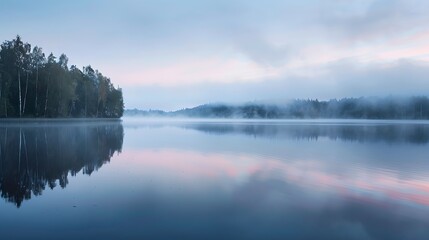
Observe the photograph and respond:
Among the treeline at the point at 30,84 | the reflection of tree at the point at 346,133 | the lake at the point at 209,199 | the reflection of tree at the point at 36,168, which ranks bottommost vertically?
the lake at the point at 209,199

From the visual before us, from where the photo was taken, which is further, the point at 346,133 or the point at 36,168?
the point at 346,133

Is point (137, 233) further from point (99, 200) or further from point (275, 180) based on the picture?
point (275, 180)

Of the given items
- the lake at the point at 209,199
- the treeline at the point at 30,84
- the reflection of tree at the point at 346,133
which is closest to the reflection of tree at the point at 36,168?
the lake at the point at 209,199

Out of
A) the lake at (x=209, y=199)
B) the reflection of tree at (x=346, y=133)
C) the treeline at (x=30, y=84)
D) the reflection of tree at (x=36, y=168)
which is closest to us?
the lake at (x=209, y=199)

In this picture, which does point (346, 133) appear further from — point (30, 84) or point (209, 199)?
point (30, 84)

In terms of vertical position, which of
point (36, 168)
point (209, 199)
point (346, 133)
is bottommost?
point (209, 199)

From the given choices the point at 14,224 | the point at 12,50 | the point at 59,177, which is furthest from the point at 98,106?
the point at 14,224

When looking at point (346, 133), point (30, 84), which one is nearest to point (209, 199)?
point (346, 133)

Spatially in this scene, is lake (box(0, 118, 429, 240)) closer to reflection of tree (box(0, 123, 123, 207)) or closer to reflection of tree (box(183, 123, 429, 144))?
reflection of tree (box(0, 123, 123, 207))

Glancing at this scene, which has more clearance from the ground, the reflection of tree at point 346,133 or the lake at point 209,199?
the reflection of tree at point 346,133

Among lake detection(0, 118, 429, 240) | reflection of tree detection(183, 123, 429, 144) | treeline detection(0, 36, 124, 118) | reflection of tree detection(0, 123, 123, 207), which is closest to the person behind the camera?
lake detection(0, 118, 429, 240)

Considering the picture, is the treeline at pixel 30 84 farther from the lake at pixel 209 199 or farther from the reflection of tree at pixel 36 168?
the lake at pixel 209 199

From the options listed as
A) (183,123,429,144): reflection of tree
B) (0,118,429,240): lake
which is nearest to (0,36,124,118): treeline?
(183,123,429,144): reflection of tree

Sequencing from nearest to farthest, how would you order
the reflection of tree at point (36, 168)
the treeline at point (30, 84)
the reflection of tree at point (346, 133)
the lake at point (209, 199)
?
the lake at point (209, 199) → the reflection of tree at point (36, 168) → the reflection of tree at point (346, 133) → the treeline at point (30, 84)
